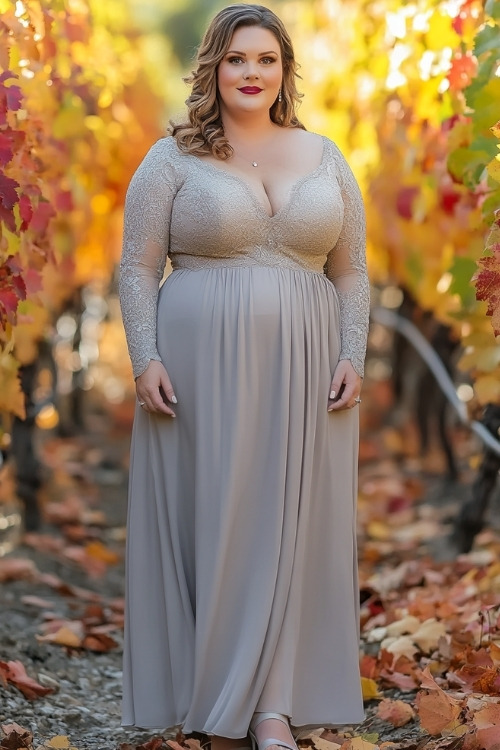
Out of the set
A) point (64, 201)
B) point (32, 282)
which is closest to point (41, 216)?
point (32, 282)

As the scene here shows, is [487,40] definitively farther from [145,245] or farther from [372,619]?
[372,619]

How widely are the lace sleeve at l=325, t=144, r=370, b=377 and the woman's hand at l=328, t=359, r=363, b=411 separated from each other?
22 mm

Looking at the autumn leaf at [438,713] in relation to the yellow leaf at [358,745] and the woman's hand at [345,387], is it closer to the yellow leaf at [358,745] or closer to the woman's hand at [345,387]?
the yellow leaf at [358,745]

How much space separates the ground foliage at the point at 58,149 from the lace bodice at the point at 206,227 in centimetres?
33

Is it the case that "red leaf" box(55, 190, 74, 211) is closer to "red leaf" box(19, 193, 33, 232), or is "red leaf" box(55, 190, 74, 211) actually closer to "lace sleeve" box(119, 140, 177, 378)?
"red leaf" box(19, 193, 33, 232)

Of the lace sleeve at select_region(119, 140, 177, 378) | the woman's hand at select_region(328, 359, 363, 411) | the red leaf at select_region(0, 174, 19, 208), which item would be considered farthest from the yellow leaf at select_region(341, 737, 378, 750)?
the red leaf at select_region(0, 174, 19, 208)

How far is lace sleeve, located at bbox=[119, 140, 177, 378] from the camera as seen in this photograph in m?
3.35

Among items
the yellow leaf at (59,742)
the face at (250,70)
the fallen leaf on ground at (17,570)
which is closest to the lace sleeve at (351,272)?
the face at (250,70)

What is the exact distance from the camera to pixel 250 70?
10.9ft

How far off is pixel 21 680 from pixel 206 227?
1512mm

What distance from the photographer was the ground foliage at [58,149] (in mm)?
3600

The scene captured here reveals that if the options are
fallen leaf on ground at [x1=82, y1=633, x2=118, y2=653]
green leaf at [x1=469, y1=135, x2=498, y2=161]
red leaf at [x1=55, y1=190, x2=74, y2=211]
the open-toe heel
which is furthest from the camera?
red leaf at [x1=55, y1=190, x2=74, y2=211]

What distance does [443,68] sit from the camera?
16.9 ft

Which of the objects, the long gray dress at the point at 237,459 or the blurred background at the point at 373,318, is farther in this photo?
the blurred background at the point at 373,318
